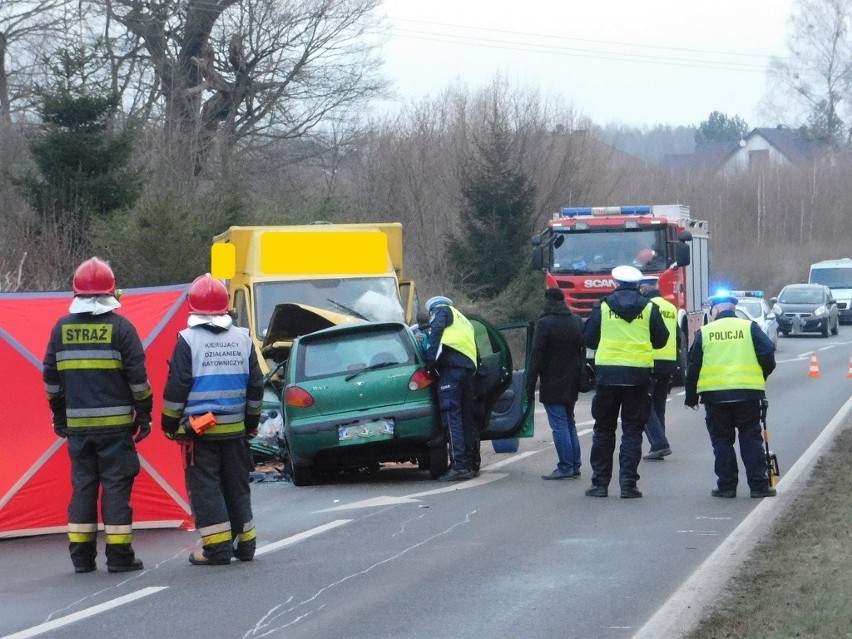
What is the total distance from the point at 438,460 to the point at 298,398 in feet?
4.63

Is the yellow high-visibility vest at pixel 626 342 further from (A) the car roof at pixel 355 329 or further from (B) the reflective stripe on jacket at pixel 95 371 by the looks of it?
(B) the reflective stripe on jacket at pixel 95 371

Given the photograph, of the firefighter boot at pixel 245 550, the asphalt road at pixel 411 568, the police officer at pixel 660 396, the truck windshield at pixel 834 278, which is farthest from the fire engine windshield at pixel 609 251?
the truck windshield at pixel 834 278

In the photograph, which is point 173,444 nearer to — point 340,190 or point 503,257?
point 503,257

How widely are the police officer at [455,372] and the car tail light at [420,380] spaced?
0.10m

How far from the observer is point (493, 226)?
114 ft

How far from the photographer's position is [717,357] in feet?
35.6

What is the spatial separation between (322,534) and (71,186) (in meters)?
16.9

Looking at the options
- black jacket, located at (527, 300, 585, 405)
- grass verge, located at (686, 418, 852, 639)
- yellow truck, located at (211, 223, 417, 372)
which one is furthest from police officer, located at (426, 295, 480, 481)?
yellow truck, located at (211, 223, 417, 372)

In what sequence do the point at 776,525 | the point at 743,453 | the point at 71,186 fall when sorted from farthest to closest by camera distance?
the point at 71,186 → the point at 743,453 → the point at 776,525

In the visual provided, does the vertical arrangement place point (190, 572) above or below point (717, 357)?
below

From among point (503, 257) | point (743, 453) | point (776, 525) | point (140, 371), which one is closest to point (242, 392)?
point (140, 371)

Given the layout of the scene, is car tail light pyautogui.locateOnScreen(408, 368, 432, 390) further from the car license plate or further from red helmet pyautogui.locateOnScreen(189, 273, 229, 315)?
red helmet pyautogui.locateOnScreen(189, 273, 229, 315)

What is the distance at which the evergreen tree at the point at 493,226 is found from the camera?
3450 centimetres

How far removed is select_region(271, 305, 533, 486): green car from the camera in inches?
463
